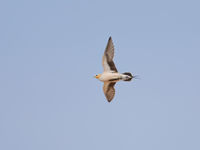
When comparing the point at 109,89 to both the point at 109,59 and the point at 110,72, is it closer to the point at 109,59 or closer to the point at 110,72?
the point at 110,72

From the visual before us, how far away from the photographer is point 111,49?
34656 millimetres

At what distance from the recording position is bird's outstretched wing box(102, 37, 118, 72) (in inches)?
1362

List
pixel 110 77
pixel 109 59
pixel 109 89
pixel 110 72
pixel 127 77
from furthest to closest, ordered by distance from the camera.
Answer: pixel 109 89 < pixel 110 72 < pixel 110 77 < pixel 109 59 < pixel 127 77

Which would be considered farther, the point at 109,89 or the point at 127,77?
the point at 109,89

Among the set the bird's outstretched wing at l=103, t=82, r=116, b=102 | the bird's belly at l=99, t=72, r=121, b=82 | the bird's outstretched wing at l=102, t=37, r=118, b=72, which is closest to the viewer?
the bird's outstretched wing at l=102, t=37, r=118, b=72

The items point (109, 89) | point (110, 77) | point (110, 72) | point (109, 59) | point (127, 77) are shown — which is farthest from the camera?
point (109, 89)

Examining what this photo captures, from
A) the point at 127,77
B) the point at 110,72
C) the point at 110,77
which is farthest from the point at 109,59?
the point at 127,77

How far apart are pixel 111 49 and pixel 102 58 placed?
984 mm

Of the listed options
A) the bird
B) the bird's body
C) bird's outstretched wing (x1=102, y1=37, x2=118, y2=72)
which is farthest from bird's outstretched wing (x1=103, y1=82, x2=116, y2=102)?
bird's outstretched wing (x1=102, y1=37, x2=118, y2=72)

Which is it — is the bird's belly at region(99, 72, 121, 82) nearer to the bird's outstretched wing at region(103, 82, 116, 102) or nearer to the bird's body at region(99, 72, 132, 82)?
the bird's body at region(99, 72, 132, 82)

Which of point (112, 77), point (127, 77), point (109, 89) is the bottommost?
point (109, 89)

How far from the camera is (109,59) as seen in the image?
114ft

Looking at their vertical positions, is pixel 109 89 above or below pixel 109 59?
below

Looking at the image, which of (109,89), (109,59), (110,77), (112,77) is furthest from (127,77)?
(109,89)
